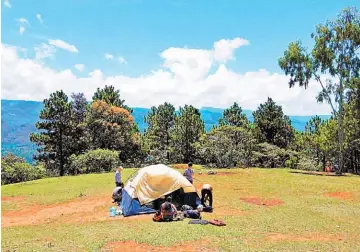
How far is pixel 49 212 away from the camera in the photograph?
2034 centimetres

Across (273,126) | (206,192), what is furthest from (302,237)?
(273,126)

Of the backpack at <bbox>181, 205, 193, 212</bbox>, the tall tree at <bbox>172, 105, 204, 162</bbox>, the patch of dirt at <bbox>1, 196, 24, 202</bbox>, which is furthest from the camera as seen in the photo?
the tall tree at <bbox>172, 105, 204, 162</bbox>

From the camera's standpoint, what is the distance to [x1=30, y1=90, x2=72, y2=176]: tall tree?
5159cm

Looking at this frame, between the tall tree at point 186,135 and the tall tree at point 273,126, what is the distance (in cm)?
1095

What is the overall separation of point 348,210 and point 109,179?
65.5 ft

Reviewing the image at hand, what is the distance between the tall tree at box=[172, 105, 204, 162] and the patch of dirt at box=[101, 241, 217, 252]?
43514mm

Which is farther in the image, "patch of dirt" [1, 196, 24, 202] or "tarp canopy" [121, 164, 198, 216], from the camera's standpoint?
"patch of dirt" [1, 196, 24, 202]

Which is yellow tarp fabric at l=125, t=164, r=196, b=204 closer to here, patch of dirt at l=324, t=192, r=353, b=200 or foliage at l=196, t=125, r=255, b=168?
patch of dirt at l=324, t=192, r=353, b=200

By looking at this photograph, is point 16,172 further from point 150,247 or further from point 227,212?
point 150,247

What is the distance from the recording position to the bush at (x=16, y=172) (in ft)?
169

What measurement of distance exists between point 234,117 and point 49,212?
48337 millimetres

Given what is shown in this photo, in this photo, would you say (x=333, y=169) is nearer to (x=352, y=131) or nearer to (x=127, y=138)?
(x=352, y=131)

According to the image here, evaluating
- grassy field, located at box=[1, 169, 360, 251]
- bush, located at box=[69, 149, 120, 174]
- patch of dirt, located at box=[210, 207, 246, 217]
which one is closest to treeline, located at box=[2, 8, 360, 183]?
bush, located at box=[69, 149, 120, 174]

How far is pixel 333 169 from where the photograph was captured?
5778cm
